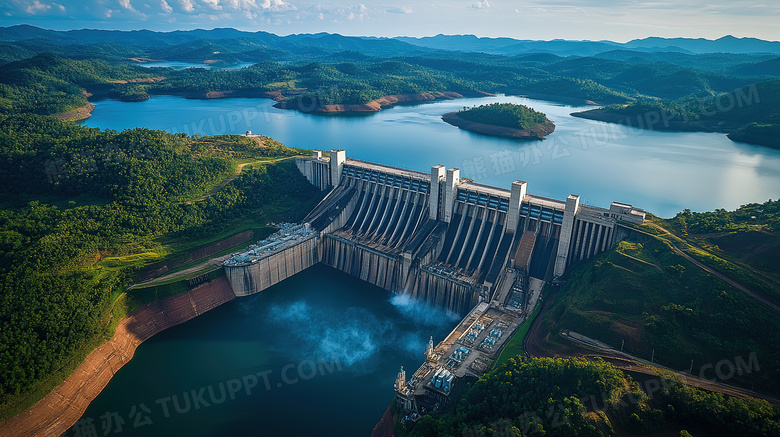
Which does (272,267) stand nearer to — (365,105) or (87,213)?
(87,213)

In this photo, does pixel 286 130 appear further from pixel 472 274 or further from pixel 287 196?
pixel 472 274

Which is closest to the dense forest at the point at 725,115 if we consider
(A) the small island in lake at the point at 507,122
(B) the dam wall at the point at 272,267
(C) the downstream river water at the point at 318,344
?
(C) the downstream river water at the point at 318,344

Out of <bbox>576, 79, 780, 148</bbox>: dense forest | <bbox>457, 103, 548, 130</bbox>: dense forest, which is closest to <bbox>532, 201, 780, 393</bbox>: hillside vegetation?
<bbox>457, 103, 548, 130</bbox>: dense forest

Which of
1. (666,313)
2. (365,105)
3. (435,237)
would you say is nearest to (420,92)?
(365,105)

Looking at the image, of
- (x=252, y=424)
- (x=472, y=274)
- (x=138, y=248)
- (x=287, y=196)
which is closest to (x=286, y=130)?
(x=287, y=196)

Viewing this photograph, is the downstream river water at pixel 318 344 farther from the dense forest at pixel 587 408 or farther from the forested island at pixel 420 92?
the forested island at pixel 420 92
